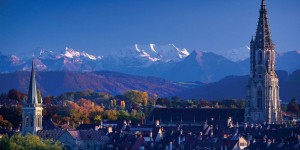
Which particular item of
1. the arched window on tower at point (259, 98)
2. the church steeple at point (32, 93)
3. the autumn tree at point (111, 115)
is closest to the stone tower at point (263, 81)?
the arched window on tower at point (259, 98)

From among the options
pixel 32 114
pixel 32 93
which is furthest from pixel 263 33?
pixel 32 114

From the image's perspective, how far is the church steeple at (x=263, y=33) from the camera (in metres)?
138

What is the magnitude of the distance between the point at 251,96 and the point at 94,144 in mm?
33379

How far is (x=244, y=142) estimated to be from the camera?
9506cm

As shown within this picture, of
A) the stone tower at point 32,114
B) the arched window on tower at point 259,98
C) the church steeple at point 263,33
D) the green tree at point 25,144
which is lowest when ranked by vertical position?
the green tree at point 25,144

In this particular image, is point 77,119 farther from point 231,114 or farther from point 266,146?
point 266,146

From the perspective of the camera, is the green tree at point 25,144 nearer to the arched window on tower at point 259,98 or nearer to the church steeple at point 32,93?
the church steeple at point 32,93

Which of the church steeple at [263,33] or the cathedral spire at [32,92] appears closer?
the cathedral spire at [32,92]

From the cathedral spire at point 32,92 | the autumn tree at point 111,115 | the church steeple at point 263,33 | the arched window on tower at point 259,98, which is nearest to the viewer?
the cathedral spire at point 32,92

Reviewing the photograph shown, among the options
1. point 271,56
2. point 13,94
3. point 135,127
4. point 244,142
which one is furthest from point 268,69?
point 13,94

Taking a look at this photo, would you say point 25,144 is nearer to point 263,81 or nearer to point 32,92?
point 32,92

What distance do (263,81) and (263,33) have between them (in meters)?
6.03

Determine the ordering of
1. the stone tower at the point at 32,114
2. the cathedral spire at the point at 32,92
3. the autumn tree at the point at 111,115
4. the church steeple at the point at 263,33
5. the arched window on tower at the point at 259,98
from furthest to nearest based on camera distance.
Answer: the autumn tree at the point at 111,115, the church steeple at the point at 263,33, the arched window on tower at the point at 259,98, the cathedral spire at the point at 32,92, the stone tower at the point at 32,114

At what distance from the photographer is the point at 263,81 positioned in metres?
137
